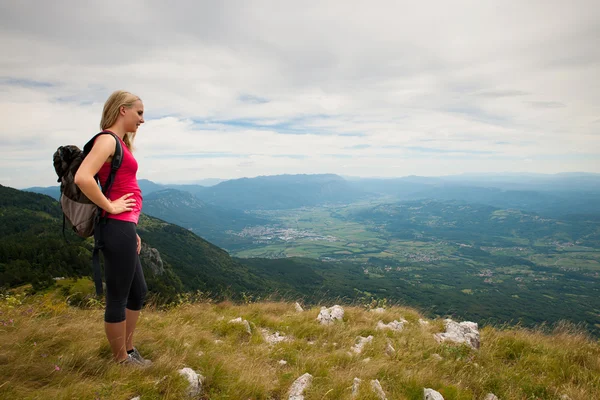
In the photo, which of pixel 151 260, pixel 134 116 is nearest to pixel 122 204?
pixel 134 116

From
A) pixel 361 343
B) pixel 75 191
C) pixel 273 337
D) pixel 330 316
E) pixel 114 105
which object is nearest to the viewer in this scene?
pixel 75 191

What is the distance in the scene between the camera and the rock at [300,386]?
3.76 m

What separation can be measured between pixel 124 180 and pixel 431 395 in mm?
5217

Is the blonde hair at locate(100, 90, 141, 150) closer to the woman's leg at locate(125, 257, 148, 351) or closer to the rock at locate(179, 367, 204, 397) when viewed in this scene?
the woman's leg at locate(125, 257, 148, 351)

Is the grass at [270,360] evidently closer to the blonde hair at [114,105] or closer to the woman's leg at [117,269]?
the woman's leg at [117,269]

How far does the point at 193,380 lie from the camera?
11.7ft

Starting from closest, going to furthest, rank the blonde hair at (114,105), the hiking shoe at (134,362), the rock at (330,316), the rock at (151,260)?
1. the blonde hair at (114,105)
2. the hiking shoe at (134,362)
3. the rock at (330,316)
4. the rock at (151,260)

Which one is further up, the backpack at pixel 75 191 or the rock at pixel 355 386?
the backpack at pixel 75 191

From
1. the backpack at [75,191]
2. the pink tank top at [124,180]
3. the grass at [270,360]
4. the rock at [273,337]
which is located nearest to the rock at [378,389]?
the grass at [270,360]

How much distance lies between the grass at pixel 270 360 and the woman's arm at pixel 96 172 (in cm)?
194

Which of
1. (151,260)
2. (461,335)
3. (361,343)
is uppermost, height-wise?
(361,343)

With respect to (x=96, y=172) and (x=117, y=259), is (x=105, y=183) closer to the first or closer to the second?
(x=96, y=172)

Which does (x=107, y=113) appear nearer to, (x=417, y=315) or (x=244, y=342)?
(x=244, y=342)

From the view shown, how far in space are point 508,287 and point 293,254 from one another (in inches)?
4983
